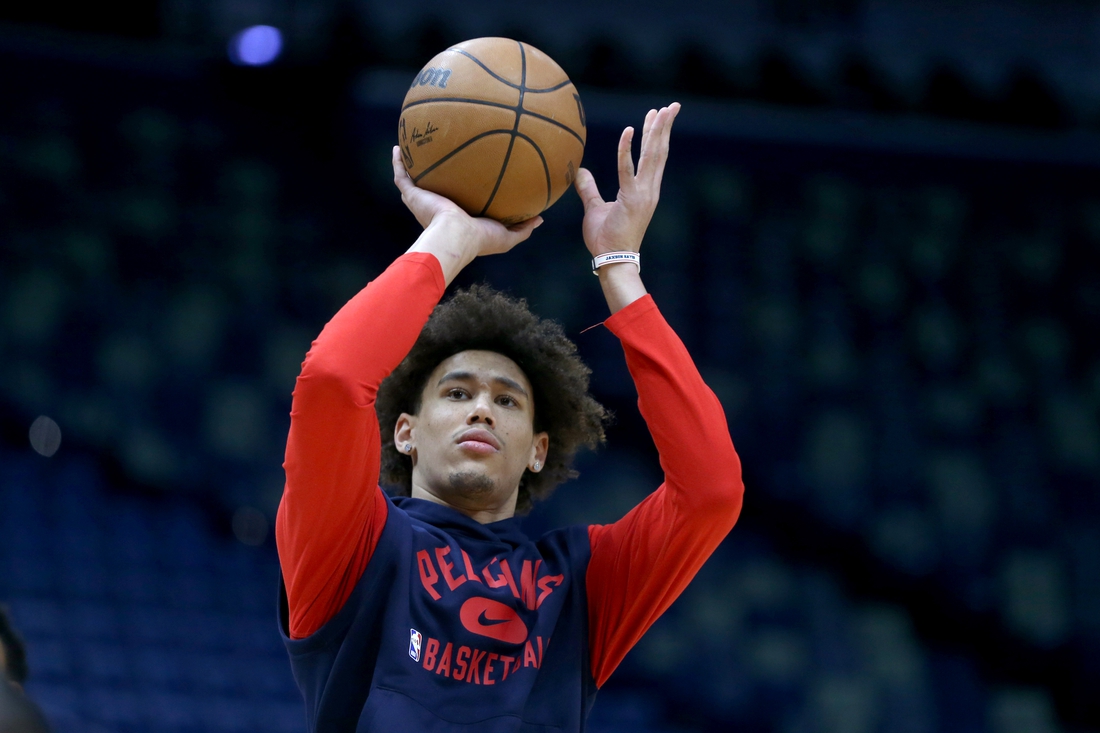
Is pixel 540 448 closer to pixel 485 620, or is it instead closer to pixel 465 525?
pixel 465 525

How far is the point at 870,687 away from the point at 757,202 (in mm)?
3036

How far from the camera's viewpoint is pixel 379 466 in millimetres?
2301

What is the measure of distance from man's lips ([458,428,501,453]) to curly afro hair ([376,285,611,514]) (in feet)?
0.85

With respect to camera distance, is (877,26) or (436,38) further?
(877,26)

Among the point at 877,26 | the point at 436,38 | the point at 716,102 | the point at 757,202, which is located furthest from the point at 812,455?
the point at 436,38

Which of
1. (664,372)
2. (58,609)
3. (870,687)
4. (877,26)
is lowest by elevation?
(870,687)

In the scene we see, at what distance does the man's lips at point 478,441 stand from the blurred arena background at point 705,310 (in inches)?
135

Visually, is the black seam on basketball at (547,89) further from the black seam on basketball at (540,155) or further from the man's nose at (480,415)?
the man's nose at (480,415)

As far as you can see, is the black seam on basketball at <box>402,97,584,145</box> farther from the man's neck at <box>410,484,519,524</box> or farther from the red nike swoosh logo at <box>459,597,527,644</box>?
the red nike swoosh logo at <box>459,597,527,644</box>

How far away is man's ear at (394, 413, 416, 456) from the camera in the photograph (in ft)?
8.92

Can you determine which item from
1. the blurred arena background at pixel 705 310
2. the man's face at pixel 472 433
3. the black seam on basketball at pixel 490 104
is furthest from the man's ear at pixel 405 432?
the blurred arena background at pixel 705 310

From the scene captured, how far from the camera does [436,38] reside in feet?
21.0

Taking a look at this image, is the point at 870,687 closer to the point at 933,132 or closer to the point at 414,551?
the point at 933,132

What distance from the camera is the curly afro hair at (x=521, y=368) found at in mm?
2865
